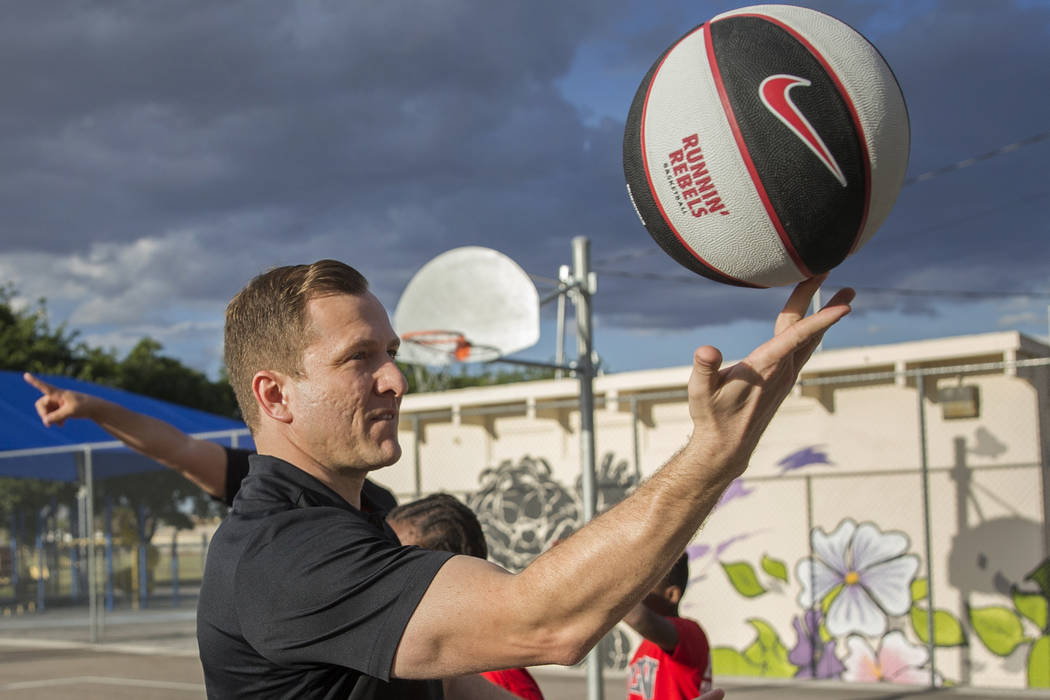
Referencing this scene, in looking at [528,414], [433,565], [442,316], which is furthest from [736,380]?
[528,414]

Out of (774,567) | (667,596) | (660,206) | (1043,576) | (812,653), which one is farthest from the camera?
(774,567)

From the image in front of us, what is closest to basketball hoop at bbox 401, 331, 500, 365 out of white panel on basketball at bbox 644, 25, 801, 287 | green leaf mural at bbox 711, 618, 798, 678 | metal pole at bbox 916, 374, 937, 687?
metal pole at bbox 916, 374, 937, 687

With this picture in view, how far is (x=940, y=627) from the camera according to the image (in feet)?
33.3

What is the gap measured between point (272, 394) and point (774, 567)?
33.0 ft

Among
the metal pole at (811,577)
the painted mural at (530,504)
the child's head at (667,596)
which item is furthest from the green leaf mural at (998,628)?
the child's head at (667,596)

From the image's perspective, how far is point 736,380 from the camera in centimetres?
157

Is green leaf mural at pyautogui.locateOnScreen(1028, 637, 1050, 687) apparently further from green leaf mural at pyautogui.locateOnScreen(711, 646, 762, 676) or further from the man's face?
the man's face

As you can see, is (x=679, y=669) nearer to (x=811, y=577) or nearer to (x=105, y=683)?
(x=811, y=577)

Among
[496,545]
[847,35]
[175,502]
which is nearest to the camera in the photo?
[847,35]

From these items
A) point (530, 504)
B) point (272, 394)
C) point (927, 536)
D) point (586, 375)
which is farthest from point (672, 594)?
point (530, 504)

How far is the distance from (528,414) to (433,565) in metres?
12.4

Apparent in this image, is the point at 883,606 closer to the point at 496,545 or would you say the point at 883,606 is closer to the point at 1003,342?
the point at 1003,342

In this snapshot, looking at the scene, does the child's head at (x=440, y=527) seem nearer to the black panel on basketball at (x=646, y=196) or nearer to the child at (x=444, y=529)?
the child at (x=444, y=529)

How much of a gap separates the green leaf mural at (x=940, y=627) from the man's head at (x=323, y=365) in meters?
9.50
